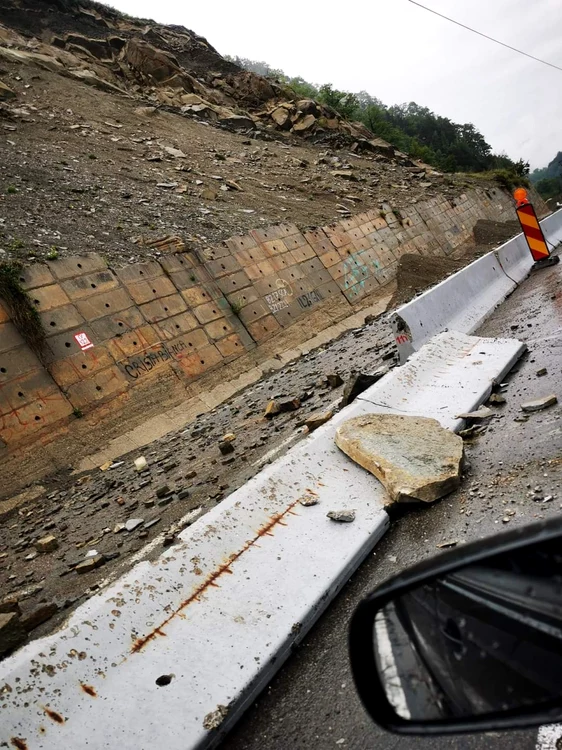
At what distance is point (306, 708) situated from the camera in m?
2.08

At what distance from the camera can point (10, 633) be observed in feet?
9.04

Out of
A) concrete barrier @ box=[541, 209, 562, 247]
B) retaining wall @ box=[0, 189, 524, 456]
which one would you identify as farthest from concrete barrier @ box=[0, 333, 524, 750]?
concrete barrier @ box=[541, 209, 562, 247]

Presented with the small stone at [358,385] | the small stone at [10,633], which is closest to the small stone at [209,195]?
the small stone at [358,385]

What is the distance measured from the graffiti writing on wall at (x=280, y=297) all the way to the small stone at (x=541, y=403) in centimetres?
779

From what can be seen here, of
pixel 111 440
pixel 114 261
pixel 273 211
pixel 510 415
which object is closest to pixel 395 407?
pixel 510 415

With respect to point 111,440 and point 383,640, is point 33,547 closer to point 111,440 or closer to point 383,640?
point 111,440

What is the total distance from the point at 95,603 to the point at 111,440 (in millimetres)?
5964

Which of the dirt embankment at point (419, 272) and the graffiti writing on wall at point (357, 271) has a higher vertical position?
the graffiti writing on wall at point (357, 271)

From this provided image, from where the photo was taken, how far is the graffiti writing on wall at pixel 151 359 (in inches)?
344

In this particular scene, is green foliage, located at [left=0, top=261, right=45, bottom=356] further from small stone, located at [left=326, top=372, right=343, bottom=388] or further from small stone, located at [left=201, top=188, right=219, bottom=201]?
small stone, located at [left=201, top=188, right=219, bottom=201]

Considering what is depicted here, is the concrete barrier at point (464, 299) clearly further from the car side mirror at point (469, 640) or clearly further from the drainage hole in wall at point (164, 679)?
the car side mirror at point (469, 640)

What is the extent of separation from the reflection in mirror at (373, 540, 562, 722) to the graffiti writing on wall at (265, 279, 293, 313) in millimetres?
10579

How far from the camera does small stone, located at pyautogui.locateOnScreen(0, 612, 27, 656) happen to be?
2698 mm

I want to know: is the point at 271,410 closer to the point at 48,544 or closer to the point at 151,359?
the point at 48,544
